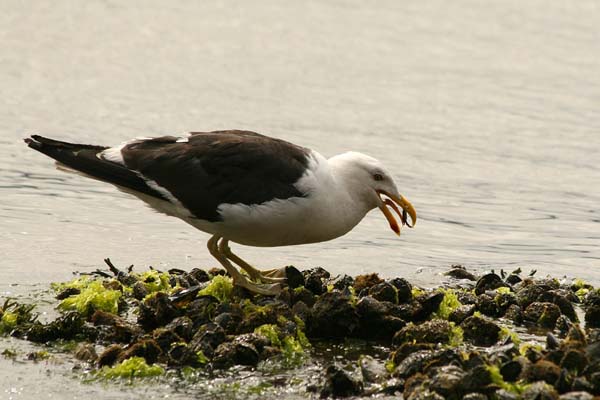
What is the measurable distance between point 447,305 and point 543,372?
2285 millimetres

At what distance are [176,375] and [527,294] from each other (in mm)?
3597

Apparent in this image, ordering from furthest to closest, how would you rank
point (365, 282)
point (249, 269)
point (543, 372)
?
1. point (249, 269)
2. point (365, 282)
3. point (543, 372)

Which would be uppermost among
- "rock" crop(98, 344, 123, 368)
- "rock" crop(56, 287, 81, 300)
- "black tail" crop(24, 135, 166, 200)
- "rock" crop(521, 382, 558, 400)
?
"black tail" crop(24, 135, 166, 200)

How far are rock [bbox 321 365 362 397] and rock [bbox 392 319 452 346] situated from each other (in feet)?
4.00

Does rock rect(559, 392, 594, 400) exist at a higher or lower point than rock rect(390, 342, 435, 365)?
lower

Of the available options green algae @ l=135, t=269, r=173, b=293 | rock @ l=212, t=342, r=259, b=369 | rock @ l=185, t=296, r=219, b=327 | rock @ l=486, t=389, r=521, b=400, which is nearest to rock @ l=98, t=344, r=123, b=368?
rock @ l=212, t=342, r=259, b=369

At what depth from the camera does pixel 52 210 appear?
49.1ft

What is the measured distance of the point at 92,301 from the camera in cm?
1055

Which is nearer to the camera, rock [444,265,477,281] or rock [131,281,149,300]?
rock [131,281,149,300]

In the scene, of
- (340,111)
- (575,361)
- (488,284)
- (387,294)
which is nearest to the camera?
(575,361)

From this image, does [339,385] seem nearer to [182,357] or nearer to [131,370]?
[182,357]

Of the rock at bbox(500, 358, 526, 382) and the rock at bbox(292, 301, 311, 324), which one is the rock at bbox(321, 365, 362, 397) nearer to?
the rock at bbox(500, 358, 526, 382)

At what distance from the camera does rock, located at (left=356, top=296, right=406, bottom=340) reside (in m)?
10.2

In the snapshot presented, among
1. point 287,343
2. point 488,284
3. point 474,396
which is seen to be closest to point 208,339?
point 287,343
